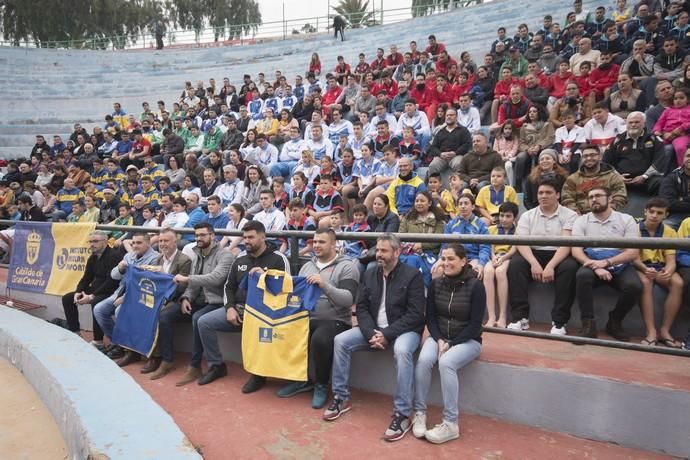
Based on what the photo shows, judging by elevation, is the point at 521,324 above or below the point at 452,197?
below

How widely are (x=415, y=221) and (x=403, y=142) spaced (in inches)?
122

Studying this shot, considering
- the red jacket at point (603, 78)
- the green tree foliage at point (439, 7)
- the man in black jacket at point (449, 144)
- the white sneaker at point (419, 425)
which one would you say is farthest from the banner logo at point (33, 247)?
the green tree foliage at point (439, 7)

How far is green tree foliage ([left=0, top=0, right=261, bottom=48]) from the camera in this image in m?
30.0

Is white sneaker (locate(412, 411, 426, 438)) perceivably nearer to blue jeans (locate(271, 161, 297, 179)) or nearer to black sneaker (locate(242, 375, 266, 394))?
black sneaker (locate(242, 375, 266, 394))

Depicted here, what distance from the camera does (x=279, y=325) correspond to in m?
4.07

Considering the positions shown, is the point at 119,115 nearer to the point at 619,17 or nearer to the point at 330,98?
the point at 330,98

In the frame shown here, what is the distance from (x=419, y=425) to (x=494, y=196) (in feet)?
11.5

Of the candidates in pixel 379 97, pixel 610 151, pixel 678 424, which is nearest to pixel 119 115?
pixel 379 97

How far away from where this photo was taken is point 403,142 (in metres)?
8.45

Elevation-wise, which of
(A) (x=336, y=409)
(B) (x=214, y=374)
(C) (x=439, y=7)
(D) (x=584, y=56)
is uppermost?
(C) (x=439, y=7)

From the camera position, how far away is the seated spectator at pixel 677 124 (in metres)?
5.51

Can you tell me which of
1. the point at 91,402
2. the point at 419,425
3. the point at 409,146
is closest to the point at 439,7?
the point at 409,146

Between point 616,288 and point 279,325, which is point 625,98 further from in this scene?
point 279,325

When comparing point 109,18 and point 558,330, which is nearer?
point 558,330
